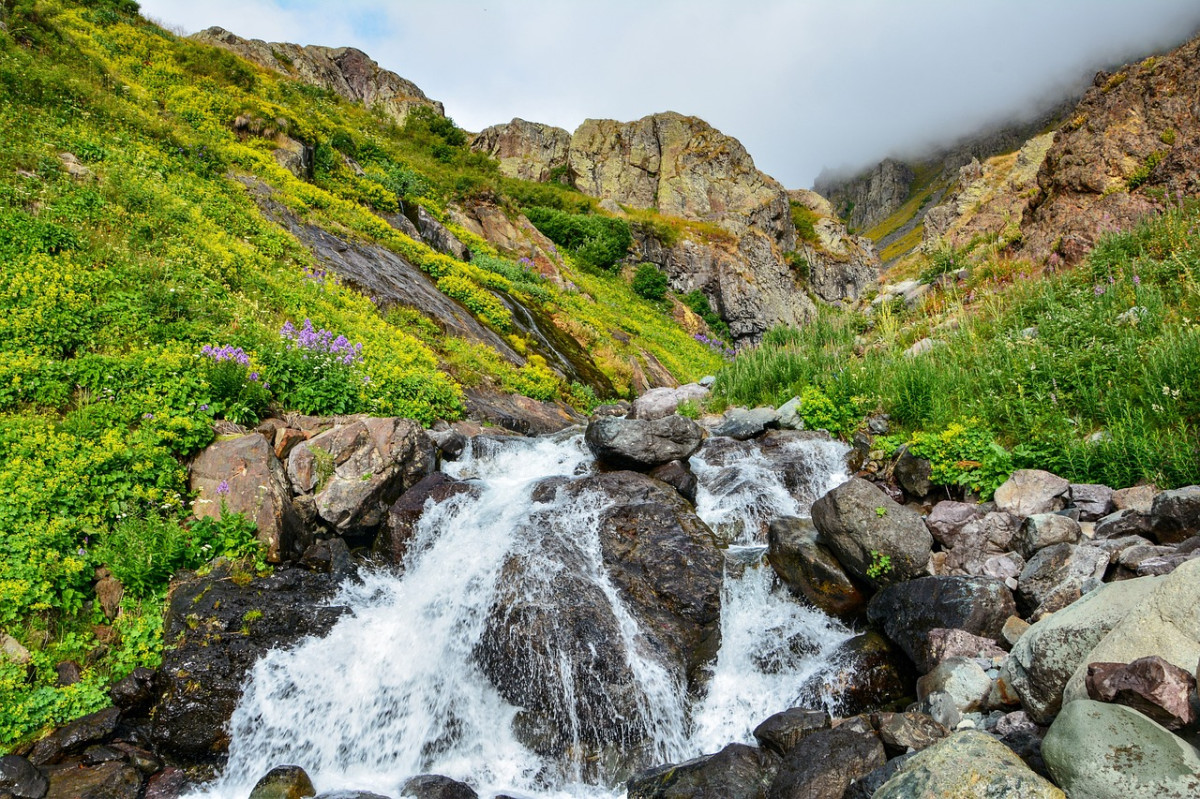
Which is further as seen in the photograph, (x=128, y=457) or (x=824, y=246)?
(x=824, y=246)

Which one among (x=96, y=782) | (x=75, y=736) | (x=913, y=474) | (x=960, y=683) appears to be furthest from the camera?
(x=913, y=474)

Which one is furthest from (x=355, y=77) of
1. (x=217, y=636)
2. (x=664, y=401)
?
(x=217, y=636)

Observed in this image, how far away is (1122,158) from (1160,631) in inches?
546

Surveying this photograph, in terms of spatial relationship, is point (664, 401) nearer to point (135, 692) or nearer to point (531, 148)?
point (135, 692)

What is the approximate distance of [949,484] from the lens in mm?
7801

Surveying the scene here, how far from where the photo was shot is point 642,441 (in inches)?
392

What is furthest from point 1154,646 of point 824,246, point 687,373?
point 824,246

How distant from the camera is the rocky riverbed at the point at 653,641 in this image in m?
3.90

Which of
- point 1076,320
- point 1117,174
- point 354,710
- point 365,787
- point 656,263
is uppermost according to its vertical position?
point 656,263

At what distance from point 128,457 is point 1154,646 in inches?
372

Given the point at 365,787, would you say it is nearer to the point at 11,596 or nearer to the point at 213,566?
the point at 213,566

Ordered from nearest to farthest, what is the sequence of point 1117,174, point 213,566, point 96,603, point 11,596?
point 11,596, point 96,603, point 213,566, point 1117,174

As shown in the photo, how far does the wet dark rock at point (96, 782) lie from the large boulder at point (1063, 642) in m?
7.33

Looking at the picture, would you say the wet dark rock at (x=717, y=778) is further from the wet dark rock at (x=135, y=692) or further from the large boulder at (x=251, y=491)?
the large boulder at (x=251, y=491)
